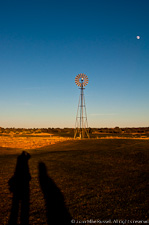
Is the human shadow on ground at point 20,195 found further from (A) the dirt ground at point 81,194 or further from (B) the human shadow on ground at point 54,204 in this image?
(B) the human shadow on ground at point 54,204

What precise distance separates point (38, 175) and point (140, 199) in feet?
21.8

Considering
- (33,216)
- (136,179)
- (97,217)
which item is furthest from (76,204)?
(136,179)

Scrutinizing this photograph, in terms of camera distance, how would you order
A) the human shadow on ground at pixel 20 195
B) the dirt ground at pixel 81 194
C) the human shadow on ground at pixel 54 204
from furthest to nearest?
the dirt ground at pixel 81 194
the human shadow on ground at pixel 20 195
the human shadow on ground at pixel 54 204

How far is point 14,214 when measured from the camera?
21.4 ft

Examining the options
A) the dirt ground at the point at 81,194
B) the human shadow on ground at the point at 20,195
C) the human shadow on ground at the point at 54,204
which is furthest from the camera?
the dirt ground at the point at 81,194

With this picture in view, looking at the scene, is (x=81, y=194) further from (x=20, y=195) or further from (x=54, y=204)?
(x=20, y=195)

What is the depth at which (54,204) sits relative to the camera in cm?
724

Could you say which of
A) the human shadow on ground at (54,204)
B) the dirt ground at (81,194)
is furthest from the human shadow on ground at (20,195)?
the human shadow on ground at (54,204)

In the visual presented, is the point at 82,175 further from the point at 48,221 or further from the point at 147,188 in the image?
the point at 48,221

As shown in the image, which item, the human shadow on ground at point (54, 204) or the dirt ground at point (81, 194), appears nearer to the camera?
the human shadow on ground at point (54, 204)

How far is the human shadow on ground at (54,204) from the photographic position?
6051mm

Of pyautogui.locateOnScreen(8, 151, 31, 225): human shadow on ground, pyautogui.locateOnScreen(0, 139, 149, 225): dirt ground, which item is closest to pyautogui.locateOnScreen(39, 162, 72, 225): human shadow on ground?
pyautogui.locateOnScreen(0, 139, 149, 225): dirt ground

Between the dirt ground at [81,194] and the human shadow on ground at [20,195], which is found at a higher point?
the dirt ground at [81,194]

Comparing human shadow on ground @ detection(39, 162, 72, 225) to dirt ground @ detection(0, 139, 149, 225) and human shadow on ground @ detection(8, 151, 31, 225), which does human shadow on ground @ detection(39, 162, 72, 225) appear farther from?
human shadow on ground @ detection(8, 151, 31, 225)
